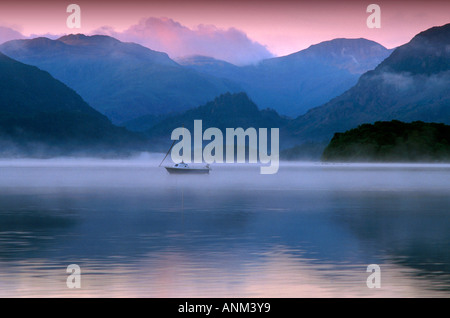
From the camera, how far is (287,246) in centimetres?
3900

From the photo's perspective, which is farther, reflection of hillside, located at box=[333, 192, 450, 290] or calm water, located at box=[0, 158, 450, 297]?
reflection of hillside, located at box=[333, 192, 450, 290]

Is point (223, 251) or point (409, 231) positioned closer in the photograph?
point (223, 251)

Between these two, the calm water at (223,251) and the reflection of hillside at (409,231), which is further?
the reflection of hillside at (409,231)
